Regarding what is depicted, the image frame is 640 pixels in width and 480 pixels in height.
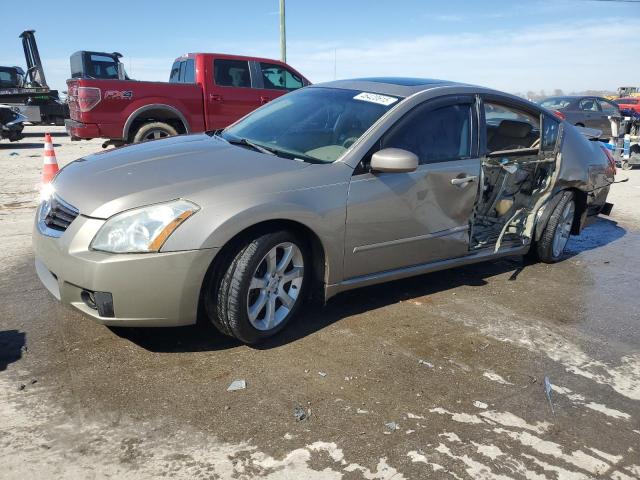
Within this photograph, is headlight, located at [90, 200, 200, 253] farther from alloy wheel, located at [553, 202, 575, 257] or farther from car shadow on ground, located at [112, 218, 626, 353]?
alloy wheel, located at [553, 202, 575, 257]

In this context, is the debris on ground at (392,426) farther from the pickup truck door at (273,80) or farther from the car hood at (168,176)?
the pickup truck door at (273,80)

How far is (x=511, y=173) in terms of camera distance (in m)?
4.68

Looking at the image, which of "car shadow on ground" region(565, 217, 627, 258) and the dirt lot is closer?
the dirt lot

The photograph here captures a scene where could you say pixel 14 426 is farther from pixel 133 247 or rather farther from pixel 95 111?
pixel 95 111

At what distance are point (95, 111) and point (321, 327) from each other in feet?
22.7

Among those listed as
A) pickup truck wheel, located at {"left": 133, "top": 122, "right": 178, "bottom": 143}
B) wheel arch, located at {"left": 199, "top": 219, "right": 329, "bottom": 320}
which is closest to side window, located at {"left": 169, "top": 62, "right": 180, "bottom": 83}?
pickup truck wheel, located at {"left": 133, "top": 122, "right": 178, "bottom": 143}

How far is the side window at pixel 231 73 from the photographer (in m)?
9.92

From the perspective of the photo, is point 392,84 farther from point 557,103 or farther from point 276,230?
point 557,103

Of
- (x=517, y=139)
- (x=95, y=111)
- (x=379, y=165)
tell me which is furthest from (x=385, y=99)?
(x=95, y=111)

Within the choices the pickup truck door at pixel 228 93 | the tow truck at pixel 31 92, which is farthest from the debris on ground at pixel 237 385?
the tow truck at pixel 31 92

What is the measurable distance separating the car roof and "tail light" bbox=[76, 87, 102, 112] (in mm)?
5572

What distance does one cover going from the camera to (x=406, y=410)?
274 centimetres

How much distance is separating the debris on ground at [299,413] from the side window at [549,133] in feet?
11.4

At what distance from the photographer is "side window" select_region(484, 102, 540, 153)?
177 inches
